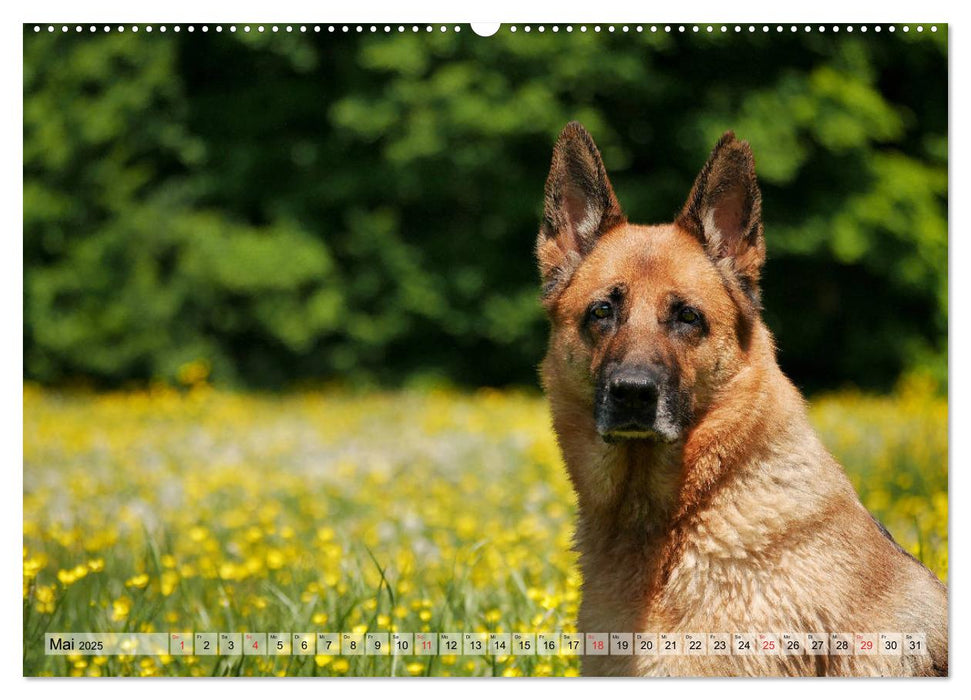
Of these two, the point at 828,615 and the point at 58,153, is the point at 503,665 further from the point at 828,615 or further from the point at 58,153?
the point at 58,153

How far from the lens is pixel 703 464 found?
332cm

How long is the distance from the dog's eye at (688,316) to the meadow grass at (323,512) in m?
1.06

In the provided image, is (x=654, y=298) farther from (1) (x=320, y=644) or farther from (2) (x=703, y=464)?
(1) (x=320, y=644)

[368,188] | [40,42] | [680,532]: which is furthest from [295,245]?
[680,532]

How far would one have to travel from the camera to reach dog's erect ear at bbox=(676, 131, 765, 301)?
3357 mm

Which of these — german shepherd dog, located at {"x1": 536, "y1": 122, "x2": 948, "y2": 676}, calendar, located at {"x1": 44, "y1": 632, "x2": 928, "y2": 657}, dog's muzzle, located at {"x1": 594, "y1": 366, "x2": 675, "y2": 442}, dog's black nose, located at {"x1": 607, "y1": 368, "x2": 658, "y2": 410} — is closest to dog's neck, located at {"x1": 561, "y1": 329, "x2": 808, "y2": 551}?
german shepherd dog, located at {"x1": 536, "y1": 122, "x2": 948, "y2": 676}

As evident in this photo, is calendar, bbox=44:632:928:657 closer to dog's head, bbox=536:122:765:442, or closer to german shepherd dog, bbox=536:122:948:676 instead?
german shepherd dog, bbox=536:122:948:676

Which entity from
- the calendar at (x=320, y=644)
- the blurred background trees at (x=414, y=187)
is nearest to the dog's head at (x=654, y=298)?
the blurred background trees at (x=414, y=187)

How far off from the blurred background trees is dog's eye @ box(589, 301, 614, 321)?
0.72 metres

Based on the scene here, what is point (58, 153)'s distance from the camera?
6.66 metres

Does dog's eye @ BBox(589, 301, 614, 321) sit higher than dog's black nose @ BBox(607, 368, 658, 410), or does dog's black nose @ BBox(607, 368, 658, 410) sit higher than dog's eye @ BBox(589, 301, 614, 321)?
dog's eye @ BBox(589, 301, 614, 321)

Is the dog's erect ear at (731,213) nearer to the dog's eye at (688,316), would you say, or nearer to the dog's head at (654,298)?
the dog's head at (654,298)

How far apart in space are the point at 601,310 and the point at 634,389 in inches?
15.0

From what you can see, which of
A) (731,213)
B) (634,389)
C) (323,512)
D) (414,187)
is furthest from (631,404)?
(414,187)
